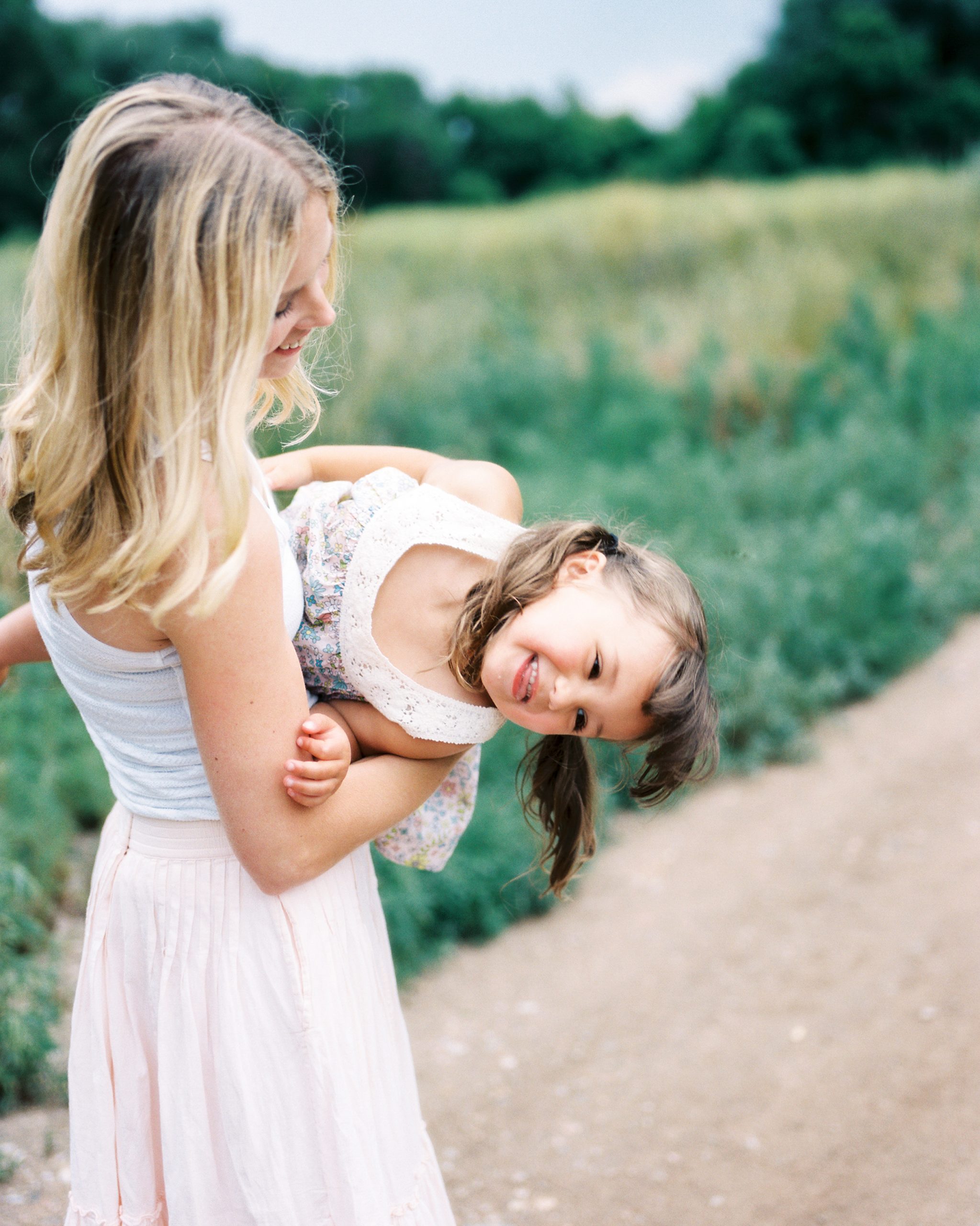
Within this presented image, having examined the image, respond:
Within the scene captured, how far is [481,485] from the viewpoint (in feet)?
5.49

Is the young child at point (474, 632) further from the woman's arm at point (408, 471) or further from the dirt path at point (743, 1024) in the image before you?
the dirt path at point (743, 1024)

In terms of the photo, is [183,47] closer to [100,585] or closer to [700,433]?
A: [700,433]

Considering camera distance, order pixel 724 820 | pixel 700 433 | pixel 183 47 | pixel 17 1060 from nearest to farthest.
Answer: pixel 17 1060 < pixel 724 820 < pixel 700 433 < pixel 183 47

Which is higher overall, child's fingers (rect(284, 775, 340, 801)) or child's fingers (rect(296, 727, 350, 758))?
child's fingers (rect(296, 727, 350, 758))

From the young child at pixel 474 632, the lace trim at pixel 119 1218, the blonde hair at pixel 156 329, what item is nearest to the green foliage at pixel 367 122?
the young child at pixel 474 632

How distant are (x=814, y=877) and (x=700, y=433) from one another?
4883mm

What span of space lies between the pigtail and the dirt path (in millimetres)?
1397

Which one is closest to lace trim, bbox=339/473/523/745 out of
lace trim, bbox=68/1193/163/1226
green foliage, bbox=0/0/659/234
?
lace trim, bbox=68/1193/163/1226

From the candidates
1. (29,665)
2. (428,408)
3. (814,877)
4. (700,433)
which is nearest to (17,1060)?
(29,665)

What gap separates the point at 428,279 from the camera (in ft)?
36.2

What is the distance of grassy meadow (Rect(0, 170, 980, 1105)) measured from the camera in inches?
157

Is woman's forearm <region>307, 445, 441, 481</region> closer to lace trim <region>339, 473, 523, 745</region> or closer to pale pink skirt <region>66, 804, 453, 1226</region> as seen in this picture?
lace trim <region>339, 473, 523, 745</region>

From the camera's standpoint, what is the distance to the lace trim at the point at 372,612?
4.77ft

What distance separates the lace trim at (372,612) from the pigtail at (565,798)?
28 cm
